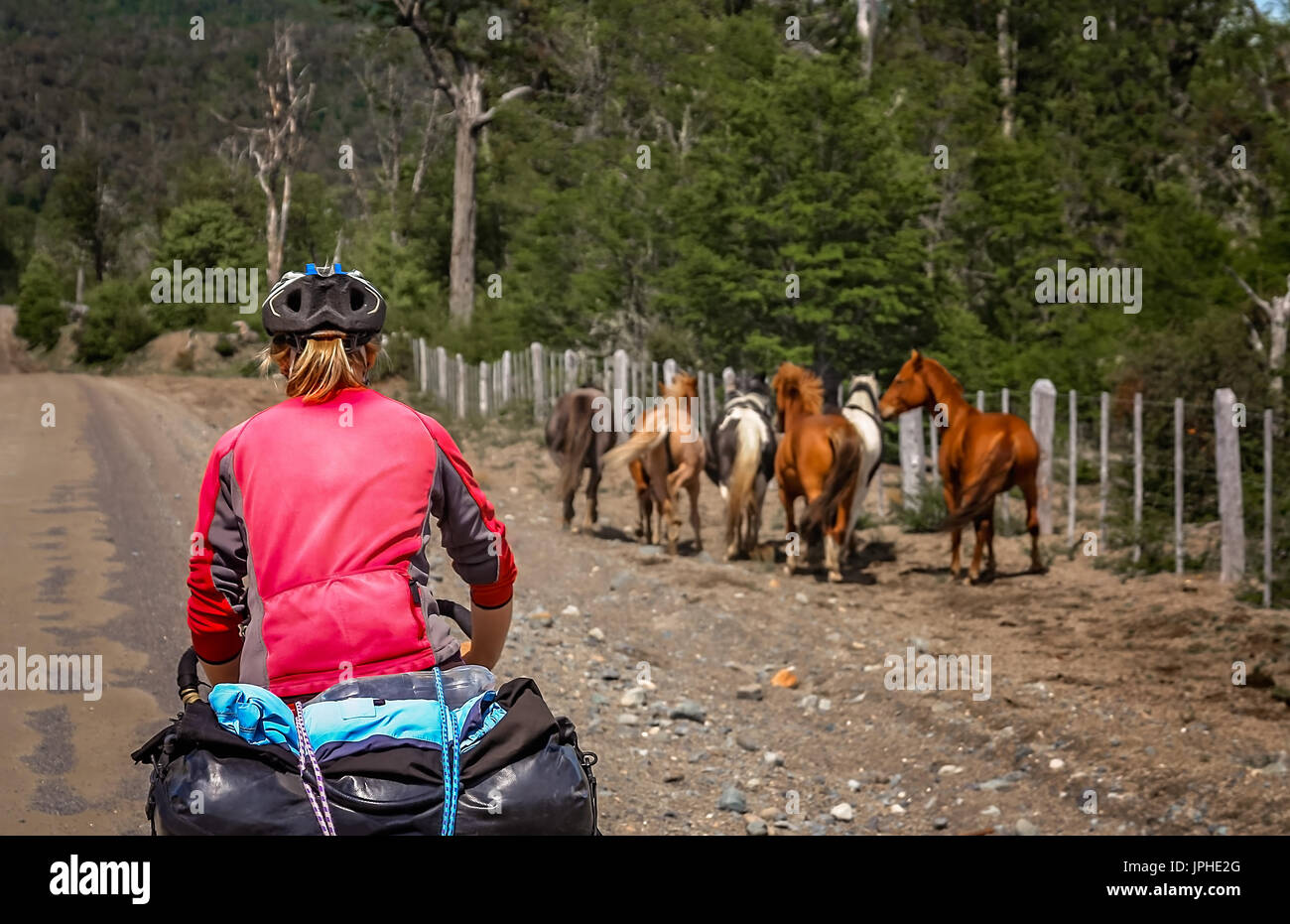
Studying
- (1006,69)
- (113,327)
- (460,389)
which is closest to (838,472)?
(460,389)

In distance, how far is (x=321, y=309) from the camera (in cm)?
305

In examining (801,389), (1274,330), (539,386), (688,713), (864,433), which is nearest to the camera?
(688,713)

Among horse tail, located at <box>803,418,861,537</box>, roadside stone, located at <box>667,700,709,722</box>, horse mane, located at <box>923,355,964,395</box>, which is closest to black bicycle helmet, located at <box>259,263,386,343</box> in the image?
roadside stone, located at <box>667,700,709,722</box>

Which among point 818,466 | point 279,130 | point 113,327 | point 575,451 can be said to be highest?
point 279,130

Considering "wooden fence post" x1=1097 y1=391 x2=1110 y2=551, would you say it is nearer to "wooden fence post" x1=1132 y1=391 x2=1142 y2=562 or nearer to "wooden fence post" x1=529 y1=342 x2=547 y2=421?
"wooden fence post" x1=1132 y1=391 x2=1142 y2=562

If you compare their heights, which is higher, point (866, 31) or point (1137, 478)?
point (866, 31)

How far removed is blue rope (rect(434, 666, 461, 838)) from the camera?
263 centimetres

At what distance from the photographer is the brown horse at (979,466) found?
1365 cm

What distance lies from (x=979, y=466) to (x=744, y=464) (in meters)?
2.17


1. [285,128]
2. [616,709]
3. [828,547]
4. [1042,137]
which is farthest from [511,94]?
Answer: [616,709]

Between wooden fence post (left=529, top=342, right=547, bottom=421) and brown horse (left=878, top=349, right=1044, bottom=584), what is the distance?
12.3m

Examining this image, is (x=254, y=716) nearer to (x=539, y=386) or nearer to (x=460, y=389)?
(x=539, y=386)

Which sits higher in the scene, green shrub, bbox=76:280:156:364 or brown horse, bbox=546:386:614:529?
green shrub, bbox=76:280:156:364

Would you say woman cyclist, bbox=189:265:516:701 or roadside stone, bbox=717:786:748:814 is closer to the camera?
woman cyclist, bbox=189:265:516:701
